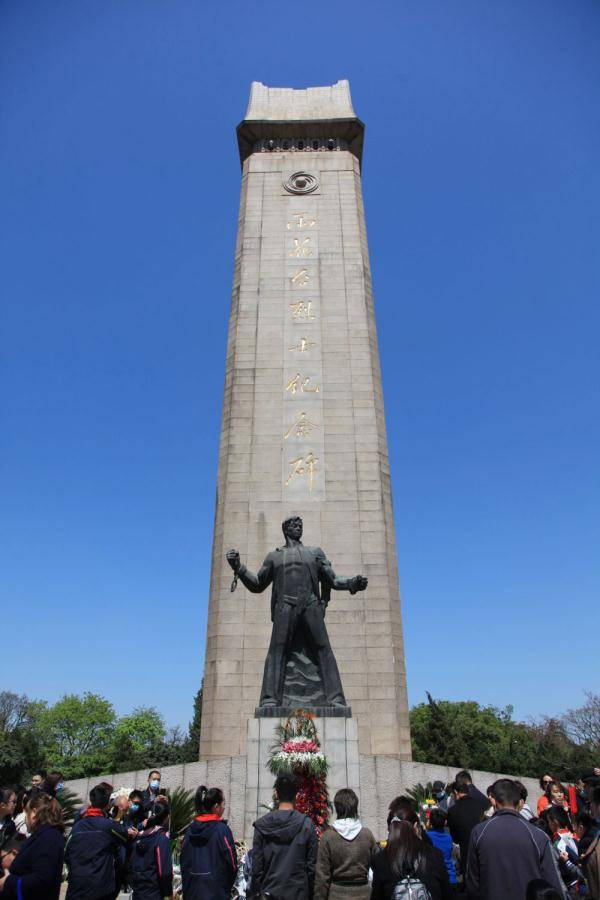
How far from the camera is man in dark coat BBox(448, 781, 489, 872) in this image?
6.16 m

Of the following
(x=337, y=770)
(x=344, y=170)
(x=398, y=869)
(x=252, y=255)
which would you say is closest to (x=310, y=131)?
(x=344, y=170)

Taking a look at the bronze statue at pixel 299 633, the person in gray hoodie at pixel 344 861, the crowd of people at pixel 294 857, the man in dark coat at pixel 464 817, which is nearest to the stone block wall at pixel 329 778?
the bronze statue at pixel 299 633

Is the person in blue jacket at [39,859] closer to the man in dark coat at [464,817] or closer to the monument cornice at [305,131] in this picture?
the man in dark coat at [464,817]

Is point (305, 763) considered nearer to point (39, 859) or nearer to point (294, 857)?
point (294, 857)

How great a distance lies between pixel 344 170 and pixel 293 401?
9332mm

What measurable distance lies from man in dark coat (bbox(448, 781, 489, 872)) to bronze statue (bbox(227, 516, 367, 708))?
6.94 ft

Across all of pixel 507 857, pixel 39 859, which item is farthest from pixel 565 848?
pixel 39 859

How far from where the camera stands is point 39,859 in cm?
409

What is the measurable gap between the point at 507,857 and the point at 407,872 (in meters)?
0.59

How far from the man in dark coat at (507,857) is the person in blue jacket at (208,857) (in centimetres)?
171

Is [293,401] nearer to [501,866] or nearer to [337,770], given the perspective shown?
[337,770]

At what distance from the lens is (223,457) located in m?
17.8

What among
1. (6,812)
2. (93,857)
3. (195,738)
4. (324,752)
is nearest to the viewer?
(93,857)

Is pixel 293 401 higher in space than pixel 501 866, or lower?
higher
